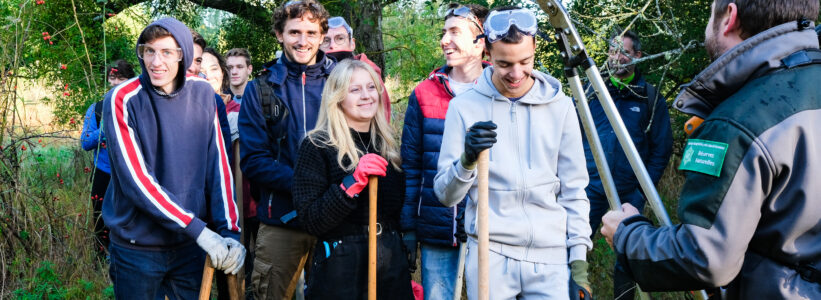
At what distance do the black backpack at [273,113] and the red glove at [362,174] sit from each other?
36.9 inches

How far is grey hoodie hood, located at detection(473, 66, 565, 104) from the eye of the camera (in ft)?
9.35

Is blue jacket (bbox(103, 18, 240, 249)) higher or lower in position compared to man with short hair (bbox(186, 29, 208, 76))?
lower

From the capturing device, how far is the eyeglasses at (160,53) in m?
3.23

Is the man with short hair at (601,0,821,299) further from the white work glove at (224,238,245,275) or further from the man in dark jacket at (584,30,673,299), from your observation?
the man in dark jacket at (584,30,673,299)

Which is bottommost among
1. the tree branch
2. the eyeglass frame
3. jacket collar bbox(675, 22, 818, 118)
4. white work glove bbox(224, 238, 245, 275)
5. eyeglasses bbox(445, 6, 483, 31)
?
white work glove bbox(224, 238, 245, 275)

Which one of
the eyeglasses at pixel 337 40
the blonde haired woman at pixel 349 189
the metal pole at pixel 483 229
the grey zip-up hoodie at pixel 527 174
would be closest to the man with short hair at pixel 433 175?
the blonde haired woman at pixel 349 189

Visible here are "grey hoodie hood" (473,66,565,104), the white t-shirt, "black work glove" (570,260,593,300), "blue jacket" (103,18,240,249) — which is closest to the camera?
"black work glove" (570,260,593,300)

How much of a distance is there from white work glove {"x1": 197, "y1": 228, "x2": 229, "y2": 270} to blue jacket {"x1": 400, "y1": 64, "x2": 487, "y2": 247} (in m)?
0.92

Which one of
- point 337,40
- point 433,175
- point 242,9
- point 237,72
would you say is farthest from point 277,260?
point 242,9

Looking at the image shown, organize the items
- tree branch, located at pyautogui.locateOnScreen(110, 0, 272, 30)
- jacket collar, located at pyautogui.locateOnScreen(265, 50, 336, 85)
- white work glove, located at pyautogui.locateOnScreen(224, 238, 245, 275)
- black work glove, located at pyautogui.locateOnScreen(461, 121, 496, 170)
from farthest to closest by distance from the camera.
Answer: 1. tree branch, located at pyautogui.locateOnScreen(110, 0, 272, 30)
2. jacket collar, located at pyautogui.locateOnScreen(265, 50, 336, 85)
3. white work glove, located at pyautogui.locateOnScreen(224, 238, 245, 275)
4. black work glove, located at pyautogui.locateOnScreen(461, 121, 496, 170)

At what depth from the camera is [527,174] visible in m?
2.76

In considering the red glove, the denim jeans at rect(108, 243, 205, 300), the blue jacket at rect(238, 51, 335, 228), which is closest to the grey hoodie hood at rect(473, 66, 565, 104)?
the red glove

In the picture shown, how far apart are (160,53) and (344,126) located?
95 cm

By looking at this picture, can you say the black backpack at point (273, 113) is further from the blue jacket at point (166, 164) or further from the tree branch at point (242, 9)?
the tree branch at point (242, 9)
